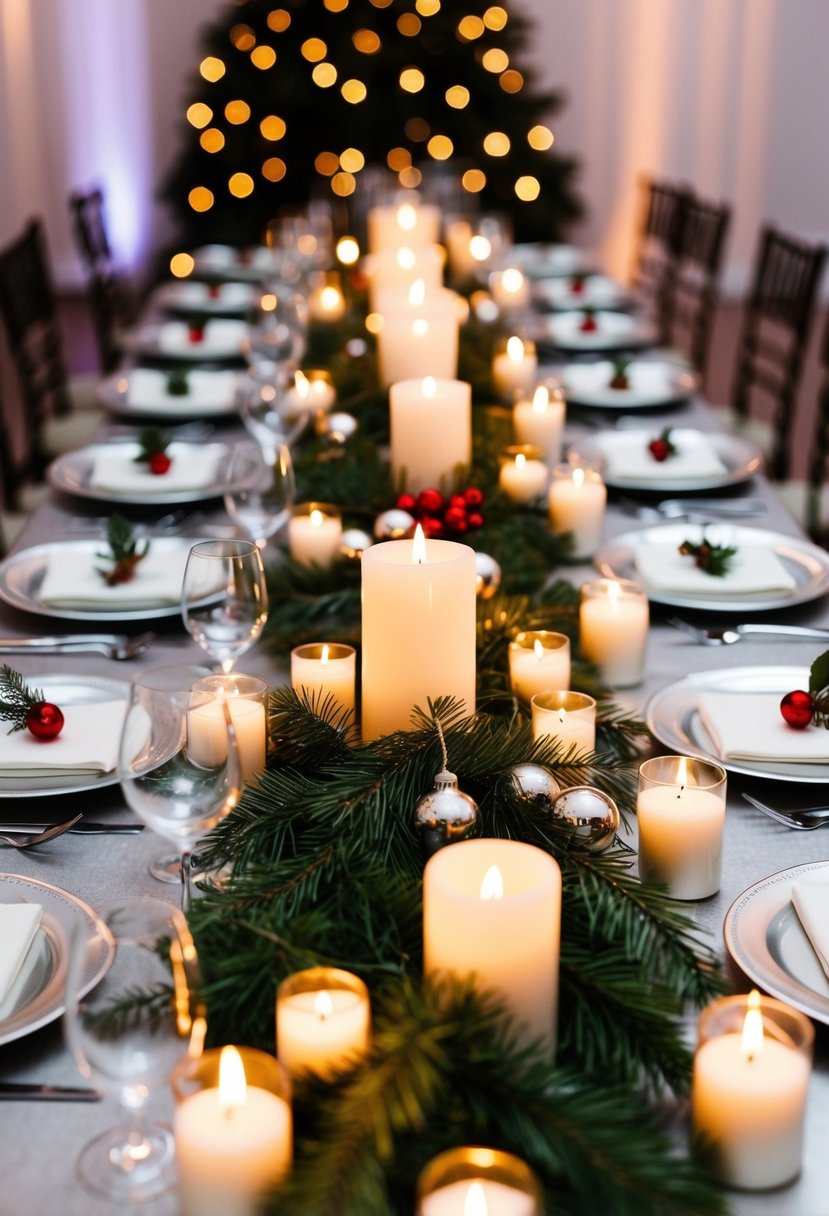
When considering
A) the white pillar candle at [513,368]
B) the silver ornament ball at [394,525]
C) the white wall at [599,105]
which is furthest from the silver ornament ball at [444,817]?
the white wall at [599,105]

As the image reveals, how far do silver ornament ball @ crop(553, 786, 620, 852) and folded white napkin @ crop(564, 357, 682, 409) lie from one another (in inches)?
66.2

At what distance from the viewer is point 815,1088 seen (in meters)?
0.88

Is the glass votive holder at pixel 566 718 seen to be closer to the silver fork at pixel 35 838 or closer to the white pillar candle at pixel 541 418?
the silver fork at pixel 35 838

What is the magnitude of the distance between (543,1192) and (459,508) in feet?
3.43

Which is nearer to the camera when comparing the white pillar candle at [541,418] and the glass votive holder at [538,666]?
the glass votive holder at [538,666]

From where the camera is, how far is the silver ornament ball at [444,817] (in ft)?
3.27

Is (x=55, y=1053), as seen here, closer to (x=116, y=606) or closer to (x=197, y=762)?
(x=197, y=762)

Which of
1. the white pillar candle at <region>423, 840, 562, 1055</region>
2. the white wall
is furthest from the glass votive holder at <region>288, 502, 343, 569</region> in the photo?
the white wall

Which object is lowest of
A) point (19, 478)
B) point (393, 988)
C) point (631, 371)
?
point (19, 478)

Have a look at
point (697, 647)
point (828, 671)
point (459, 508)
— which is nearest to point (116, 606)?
point (459, 508)

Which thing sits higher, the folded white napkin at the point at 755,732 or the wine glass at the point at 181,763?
the wine glass at the point at 181,763

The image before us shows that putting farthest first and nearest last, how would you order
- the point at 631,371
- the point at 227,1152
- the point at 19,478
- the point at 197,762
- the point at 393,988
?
1. the point at 19,478
2. the point at 631,371
3. the point at 197,762
4. the point at 393,988
5. the point at 227,1152

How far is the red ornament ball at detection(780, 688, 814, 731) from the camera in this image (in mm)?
1310

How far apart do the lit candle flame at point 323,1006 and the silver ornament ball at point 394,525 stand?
891mm
